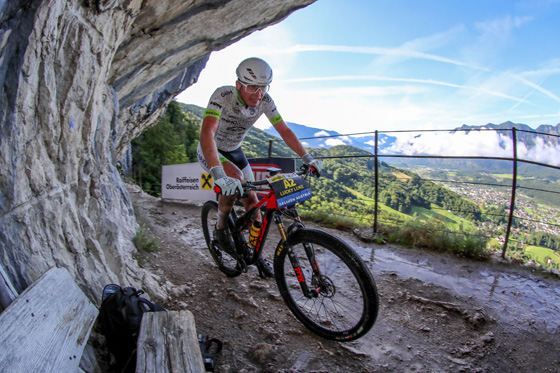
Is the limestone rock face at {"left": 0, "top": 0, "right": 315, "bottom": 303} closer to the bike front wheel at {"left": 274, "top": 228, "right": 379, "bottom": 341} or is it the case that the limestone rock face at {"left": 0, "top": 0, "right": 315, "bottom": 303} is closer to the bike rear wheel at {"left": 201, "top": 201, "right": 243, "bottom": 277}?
the bike rear wheel at {"left": 201, "top": 201, "right": 243, "bottom": 277}

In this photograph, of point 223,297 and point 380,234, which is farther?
point 380,234

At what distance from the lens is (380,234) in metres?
5.54

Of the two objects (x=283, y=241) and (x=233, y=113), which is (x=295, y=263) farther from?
(x=233, y=113)

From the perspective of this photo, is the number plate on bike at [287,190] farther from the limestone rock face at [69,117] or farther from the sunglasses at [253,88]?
the limestone rock face at [69,117]

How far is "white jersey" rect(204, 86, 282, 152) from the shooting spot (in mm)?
2992

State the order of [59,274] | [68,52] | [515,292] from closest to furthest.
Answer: [59,274], [68,52], [515,292]

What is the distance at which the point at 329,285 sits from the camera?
7.82ft

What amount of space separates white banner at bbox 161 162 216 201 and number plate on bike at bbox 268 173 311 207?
5.64 m

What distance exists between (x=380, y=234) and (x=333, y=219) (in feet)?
3.80

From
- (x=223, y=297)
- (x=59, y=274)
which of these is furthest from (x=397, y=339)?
(x=59, y=274)

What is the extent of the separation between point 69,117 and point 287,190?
1962mm

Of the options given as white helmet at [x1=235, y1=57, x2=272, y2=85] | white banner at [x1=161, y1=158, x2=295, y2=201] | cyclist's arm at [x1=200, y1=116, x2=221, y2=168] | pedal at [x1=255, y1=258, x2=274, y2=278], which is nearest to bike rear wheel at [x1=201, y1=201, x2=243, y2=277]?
pedal at [x1=255, y1=258, x2=274, y2=278]

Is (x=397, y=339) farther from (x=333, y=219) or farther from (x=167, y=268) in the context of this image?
(x=333, y=219)

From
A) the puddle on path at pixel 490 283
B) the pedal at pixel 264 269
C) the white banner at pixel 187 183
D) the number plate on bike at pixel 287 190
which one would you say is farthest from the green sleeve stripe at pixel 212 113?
the white banner at pixel 187 183
